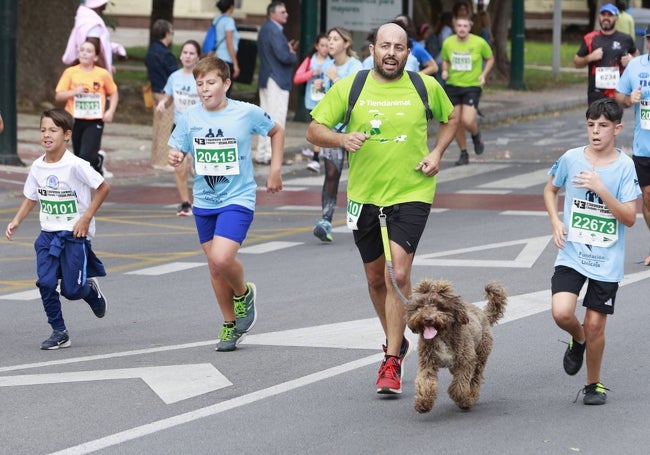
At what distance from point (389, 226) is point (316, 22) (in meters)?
18.9

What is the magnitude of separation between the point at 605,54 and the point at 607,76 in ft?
0.84

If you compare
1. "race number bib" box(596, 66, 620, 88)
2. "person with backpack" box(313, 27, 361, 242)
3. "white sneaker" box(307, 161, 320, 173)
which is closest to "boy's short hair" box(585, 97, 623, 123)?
"person with backpack" box(313, 27, 361, 242)

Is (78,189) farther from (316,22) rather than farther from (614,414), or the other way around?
(316,22)

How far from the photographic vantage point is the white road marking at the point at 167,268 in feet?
39.9

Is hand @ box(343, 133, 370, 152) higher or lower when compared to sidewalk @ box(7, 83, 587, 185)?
higher

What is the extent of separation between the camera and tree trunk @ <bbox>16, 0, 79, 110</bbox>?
24.8m

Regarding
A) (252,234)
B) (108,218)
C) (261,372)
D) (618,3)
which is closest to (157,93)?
(108,218)

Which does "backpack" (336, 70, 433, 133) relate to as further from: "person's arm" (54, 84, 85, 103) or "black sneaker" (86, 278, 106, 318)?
"person's arm" (54, 84, 85, 103)

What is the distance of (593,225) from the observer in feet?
23.8

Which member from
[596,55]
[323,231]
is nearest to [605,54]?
[596,55]

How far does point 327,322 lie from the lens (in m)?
9.82

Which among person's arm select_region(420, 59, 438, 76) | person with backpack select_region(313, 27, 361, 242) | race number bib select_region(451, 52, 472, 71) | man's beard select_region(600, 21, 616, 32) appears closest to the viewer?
person with backpack select_region(313, 27, 361, 242)

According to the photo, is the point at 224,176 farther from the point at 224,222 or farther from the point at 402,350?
the point at 402,350

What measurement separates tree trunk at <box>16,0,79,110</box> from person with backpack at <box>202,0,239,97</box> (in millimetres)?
4268
